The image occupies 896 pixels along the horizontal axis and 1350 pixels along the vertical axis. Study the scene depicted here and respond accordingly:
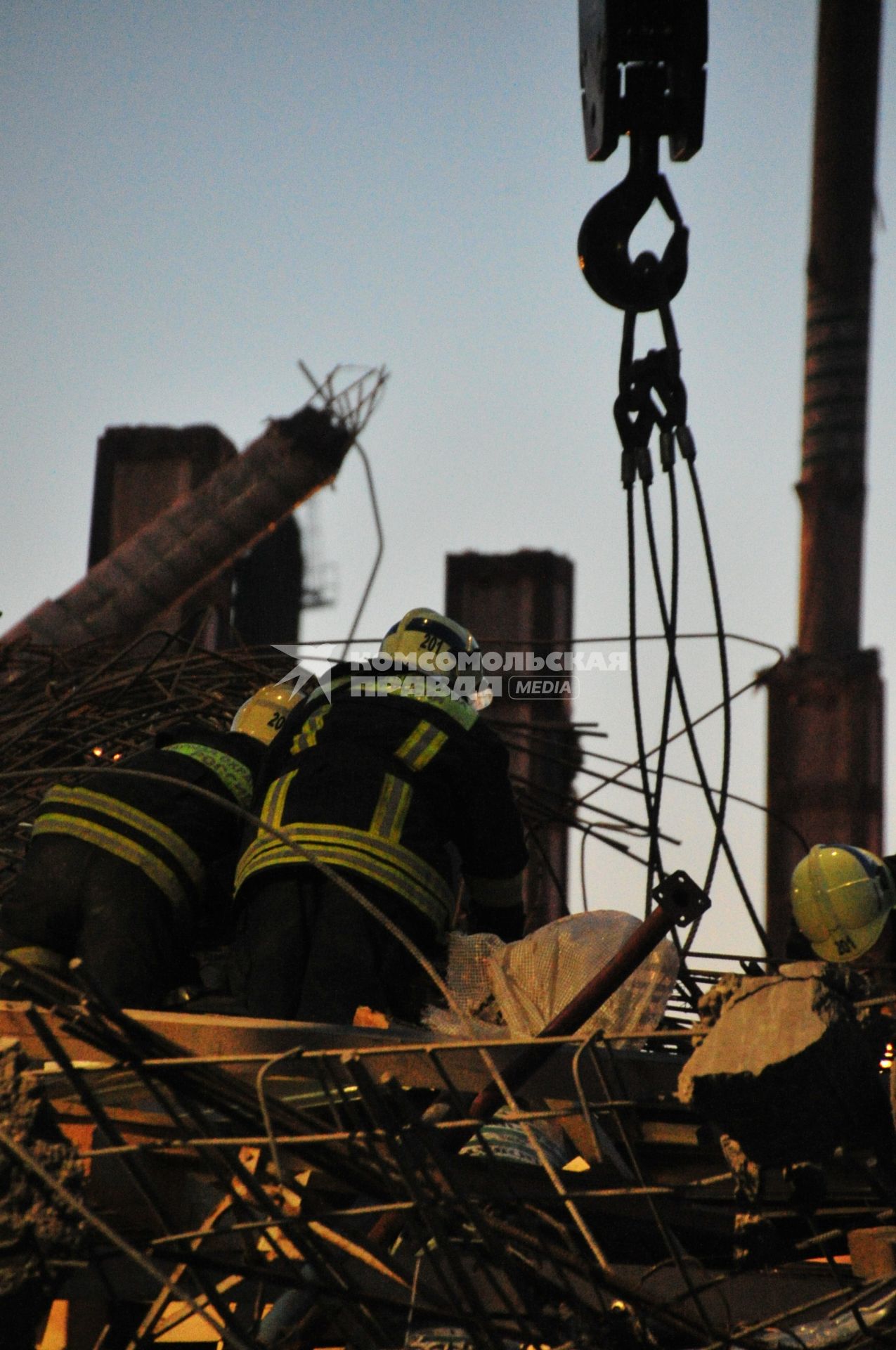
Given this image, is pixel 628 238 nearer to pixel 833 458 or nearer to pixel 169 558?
pixel 169 558

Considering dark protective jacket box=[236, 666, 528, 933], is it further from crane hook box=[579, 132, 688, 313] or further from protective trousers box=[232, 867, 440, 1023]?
crane hook box=[579, 132, 688, 313]

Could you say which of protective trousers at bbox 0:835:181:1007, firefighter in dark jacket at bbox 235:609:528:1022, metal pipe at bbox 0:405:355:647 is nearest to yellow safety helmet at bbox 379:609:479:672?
firefighter in dark jacket at bbox 235:609:528:1022

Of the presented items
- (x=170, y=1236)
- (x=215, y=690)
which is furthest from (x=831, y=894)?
(x=170, y=1236)

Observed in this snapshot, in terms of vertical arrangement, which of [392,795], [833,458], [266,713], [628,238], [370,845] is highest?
[833,458]

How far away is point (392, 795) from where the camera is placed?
19.0ft

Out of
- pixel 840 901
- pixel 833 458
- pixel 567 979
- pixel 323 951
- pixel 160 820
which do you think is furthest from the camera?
pixel 833 458

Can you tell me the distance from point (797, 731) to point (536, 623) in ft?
12.8

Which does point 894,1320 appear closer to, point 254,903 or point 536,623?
point 254,903

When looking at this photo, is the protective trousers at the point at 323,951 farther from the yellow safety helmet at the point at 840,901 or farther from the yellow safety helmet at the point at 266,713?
the yellow safety helmet at the point at 840,901

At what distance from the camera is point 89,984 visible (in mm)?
2691

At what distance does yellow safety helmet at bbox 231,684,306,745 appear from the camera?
674 centimetres

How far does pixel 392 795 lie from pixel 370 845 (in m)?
0.20

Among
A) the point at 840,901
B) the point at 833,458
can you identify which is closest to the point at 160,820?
the point at 840,901

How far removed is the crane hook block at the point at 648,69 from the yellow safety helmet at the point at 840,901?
3.27 metres
